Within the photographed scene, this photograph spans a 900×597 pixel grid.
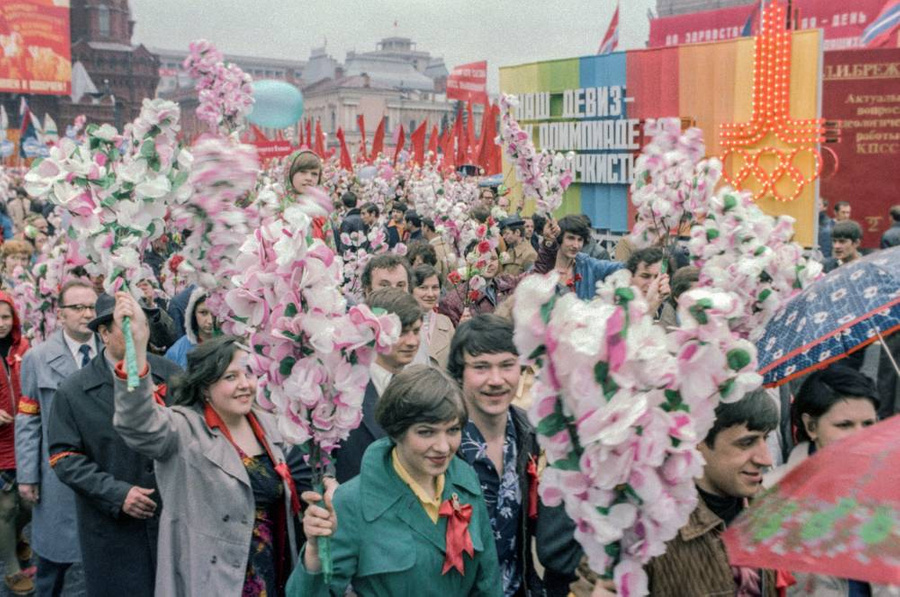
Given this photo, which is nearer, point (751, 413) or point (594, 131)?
point (751, 413)

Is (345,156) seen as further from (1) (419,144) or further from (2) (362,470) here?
(2) (362,470)

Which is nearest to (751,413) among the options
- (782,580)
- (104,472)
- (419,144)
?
(782,580)

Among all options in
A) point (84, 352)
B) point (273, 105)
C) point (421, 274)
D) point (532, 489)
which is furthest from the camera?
point (273, 105)

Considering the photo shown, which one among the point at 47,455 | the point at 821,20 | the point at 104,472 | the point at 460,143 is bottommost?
the point at 47,455

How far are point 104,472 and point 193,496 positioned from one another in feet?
2.58

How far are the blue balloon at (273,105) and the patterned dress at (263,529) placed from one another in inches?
438

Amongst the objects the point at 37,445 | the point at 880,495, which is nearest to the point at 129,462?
the point at 37,445

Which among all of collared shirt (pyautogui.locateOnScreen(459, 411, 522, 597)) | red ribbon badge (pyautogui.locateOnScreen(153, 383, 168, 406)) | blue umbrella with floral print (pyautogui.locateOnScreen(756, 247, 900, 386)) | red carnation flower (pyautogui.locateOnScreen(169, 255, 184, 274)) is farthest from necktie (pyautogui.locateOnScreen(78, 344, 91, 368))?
blue umbrella with floral print (pyautogui.locateOnScreen(756, 247, 900, 386))

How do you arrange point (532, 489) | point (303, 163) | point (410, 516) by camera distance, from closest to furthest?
point (410, 516), point (532, 489), point (303, 163)

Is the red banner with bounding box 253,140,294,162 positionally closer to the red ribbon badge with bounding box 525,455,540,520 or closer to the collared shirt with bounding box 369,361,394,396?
the collared shirt with bounding box 369,361,394,396

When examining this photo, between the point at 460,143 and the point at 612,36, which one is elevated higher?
the point at 612,36

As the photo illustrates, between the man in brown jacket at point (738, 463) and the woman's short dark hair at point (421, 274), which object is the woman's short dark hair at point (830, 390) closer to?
the man in brown jacket at point (738, 463)

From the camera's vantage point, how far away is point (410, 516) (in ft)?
10.1

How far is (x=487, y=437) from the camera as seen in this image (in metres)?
3.60
